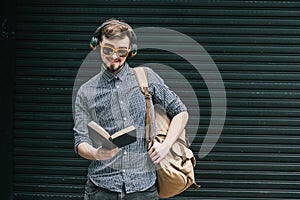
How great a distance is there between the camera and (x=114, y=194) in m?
3.38

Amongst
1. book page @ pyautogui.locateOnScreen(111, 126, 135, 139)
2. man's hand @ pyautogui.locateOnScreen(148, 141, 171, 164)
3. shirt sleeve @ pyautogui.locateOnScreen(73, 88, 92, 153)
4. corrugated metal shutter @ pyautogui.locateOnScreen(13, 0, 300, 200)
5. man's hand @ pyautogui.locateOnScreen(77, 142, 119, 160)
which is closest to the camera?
book page @ pyautogui.locateOnScreen(111, 126, 135, 139)

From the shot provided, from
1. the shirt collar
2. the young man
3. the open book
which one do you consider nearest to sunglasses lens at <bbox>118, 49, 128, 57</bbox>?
the young man

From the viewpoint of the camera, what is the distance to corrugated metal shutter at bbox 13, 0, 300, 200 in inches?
217

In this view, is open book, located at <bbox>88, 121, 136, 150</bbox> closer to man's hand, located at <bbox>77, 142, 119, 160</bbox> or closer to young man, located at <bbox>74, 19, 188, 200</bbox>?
man's hand, located at <bbox>77, 142, 119, 160</bbox>

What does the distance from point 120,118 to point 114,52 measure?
41cm

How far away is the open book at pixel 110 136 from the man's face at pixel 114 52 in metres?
0.47

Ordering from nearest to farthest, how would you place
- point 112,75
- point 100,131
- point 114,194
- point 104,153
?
point 100,131, point 104,153, point 114,194, point 112,75

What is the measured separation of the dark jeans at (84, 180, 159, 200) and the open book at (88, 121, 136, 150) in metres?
0.37

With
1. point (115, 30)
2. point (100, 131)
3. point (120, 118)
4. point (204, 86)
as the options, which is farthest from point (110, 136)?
point (204, 86)

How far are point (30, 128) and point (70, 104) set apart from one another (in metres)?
0.48

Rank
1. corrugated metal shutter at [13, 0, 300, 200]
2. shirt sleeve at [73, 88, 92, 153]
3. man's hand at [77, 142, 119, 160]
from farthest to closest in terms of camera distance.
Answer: corrugated metal shutter at [13, 0, 300, 200], shirt sleeve at [73, 88, 92, 153], man's hand at [77, 142, 119, 160]

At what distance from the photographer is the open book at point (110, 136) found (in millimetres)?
3109

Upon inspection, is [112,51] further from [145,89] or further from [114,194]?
[114,194]

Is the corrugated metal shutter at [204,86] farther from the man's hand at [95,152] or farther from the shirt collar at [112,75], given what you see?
the man's hand at [95,152]
